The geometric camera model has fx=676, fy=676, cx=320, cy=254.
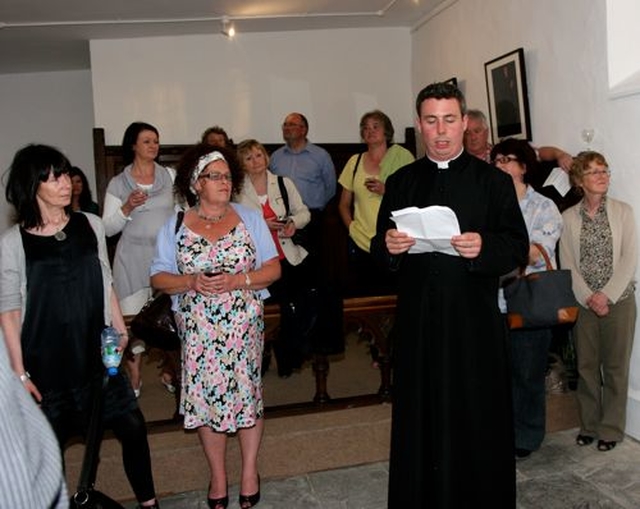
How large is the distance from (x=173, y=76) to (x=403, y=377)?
18.7 ft

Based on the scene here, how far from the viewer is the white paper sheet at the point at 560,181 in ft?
14.7

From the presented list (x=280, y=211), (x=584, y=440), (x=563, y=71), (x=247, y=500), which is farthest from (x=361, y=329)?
(x=563, y=71)

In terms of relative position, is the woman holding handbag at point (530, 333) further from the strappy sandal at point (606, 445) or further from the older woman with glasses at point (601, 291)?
the strappy sandal at point (606, 445)

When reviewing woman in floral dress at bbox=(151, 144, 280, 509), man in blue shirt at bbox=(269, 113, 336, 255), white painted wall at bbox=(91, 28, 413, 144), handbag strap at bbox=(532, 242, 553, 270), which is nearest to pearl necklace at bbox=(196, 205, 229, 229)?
woman in floral dress at bbox=(151, 144, 280, 509)

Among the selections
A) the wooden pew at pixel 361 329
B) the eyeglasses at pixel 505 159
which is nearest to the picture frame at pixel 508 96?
the eyeglasses at pixel 505 159

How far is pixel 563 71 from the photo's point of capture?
478cm

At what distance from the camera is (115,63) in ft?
24.6

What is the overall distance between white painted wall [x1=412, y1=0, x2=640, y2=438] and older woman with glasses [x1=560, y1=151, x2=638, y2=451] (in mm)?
238

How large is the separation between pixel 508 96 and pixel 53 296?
13.4 ft

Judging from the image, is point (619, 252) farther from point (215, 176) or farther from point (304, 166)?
point (304, 166)

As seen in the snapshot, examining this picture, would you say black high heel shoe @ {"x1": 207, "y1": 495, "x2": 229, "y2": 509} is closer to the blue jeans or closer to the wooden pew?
the wooden pew

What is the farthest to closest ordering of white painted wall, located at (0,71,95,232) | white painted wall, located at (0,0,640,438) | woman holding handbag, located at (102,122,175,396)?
1. white painted wall, located at (0,71,95,232)
2. white painted wall, located at (0,0,640,438)
3. woman holding handbag, located at (102,122,175,396)

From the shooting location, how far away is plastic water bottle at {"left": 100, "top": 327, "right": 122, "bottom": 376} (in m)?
2.78

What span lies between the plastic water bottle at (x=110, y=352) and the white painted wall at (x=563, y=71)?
3.04 metres
